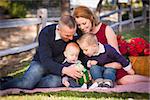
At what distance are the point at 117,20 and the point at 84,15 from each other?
5395mm

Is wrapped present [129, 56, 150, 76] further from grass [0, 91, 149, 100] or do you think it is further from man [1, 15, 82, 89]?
man [1, 15, 82, 89]

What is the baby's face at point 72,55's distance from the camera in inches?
112

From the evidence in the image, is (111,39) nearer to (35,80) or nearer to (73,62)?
(73,62)

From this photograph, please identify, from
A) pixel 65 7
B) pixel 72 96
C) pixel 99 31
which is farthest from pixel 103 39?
pixel 65 7

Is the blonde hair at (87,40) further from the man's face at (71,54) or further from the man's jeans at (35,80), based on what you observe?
the man's jeans at (35,80)

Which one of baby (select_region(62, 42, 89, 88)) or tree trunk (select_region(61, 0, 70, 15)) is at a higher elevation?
tree trunk (select_region(61, 0, 70, 15))

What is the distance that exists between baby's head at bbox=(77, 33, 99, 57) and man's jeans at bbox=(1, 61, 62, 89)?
31cm

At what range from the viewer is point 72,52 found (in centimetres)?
284

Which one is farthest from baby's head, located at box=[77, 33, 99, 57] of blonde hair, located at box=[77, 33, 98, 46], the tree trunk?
the tree trunk

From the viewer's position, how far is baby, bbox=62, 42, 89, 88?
2840mm

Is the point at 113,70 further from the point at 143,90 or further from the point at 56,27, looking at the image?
the point at 56,27

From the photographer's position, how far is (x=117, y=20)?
324 inches

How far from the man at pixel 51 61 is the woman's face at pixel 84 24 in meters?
0.07


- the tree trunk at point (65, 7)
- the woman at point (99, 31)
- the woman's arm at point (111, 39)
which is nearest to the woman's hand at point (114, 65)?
the woman at point (99, 31)
